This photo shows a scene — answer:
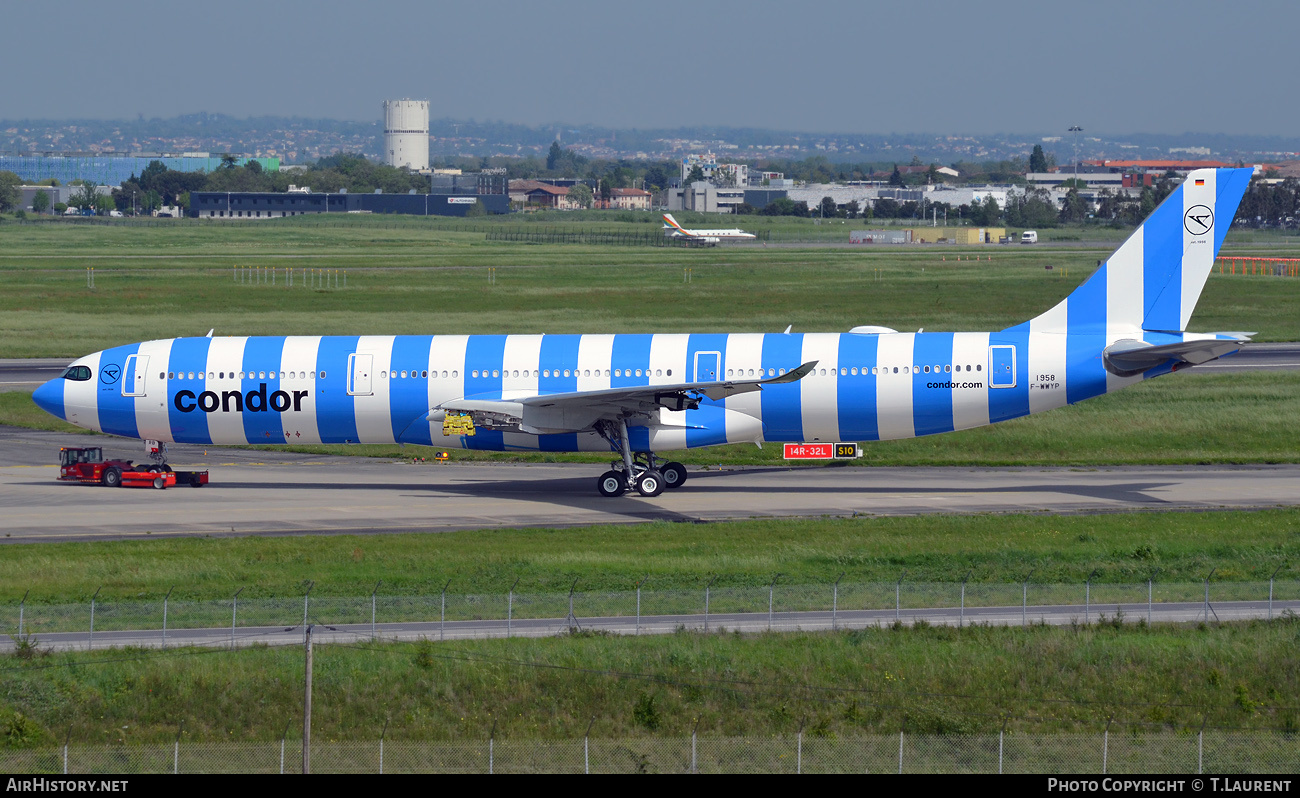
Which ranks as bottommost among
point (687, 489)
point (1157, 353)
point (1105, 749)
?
point (687, 489)

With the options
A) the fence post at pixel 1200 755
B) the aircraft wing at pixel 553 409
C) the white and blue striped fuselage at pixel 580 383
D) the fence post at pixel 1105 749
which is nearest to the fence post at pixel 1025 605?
the fence post at pixel 1105 749

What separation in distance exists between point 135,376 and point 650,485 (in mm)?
19540

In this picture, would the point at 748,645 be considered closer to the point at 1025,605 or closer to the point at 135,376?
the point at 1025,605

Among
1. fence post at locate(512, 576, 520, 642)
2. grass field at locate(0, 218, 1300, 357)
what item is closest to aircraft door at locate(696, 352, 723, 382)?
fence post at locate(512, 576, 520, 642)

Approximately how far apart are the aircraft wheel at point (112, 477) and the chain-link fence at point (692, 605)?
61.8 ft

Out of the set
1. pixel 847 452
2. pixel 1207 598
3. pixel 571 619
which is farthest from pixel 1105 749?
pixel 847 452

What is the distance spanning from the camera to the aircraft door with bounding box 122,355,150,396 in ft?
168

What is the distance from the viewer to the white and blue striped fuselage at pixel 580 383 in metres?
48.4

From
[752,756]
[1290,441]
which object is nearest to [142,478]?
[752,756]

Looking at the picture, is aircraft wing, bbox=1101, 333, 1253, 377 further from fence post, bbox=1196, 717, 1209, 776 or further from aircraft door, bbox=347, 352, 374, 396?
aircraft door, bbox=347, 352, 374, 396

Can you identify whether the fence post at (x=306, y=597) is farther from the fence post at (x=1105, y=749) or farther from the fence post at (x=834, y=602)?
the fence post at (x=1105, y=749)

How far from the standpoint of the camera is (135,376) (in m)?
51.2

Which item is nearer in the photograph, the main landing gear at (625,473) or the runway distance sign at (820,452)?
the main landing gear at (625,473)

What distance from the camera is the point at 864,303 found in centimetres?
11406
